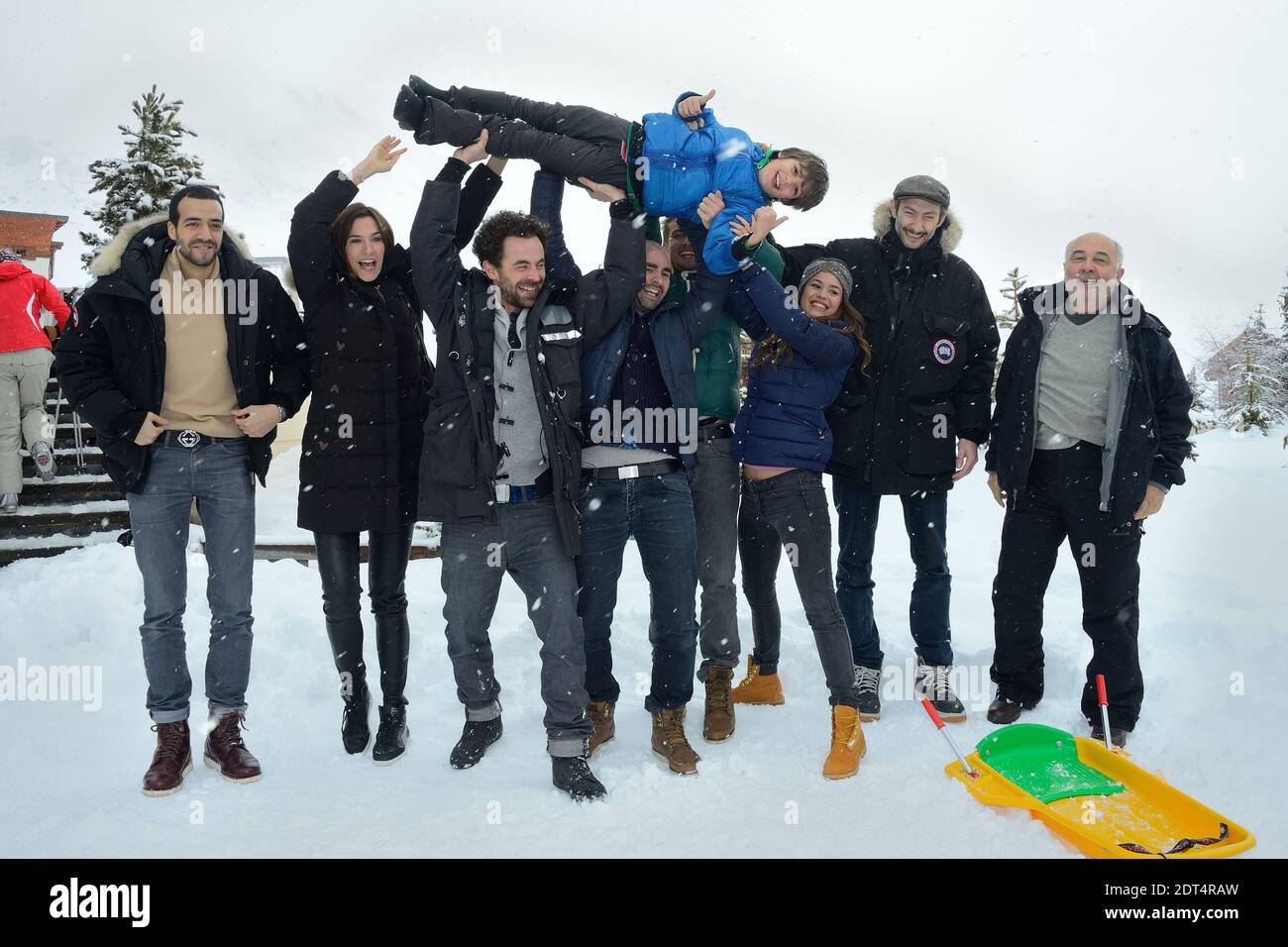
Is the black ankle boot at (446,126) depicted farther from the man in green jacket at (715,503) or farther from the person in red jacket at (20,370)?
the person in red jacket at (20,370)

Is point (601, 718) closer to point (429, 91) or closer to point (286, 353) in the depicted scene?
point (286, 353)

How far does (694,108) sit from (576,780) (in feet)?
10.7

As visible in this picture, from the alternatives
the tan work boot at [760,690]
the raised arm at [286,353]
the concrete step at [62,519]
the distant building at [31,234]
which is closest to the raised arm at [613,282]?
the raised arm at [286,353]

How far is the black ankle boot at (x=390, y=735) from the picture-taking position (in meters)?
4.16

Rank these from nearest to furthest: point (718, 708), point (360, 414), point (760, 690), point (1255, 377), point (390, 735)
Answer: point (360, 414) → point (390, 735) → point (718, 708) → point (760, 690) → point (1255, 377)

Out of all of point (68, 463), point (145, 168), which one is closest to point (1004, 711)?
point (68, 463)

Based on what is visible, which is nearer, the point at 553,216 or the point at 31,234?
the point at 553,216

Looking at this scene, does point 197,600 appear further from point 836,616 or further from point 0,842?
point 836,616

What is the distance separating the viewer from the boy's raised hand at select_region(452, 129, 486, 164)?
159 inches

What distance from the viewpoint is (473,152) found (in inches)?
161

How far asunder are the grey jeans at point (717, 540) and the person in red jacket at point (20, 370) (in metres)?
7.60

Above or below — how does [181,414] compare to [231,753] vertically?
above

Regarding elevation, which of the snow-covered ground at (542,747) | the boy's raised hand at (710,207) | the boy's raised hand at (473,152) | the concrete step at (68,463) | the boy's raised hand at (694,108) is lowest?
the snow-covered ground at (542,747)

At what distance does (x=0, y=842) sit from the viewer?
344 centimetres
